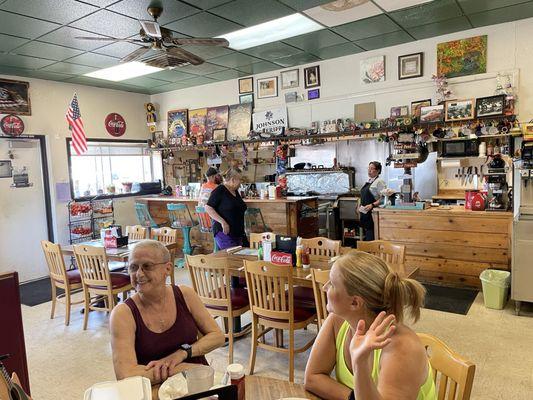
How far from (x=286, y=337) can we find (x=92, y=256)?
2.18 meters

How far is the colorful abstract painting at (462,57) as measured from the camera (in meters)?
5.44

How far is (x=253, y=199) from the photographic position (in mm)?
6523

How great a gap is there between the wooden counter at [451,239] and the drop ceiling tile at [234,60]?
3003mm

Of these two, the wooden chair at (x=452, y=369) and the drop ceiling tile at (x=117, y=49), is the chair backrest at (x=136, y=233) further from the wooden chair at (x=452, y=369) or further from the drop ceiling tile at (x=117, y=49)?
the wooden chair at (x=452, y=369)

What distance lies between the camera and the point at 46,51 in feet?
17.3

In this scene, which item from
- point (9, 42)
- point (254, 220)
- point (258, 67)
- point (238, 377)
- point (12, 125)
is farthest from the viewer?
point (258, 67)

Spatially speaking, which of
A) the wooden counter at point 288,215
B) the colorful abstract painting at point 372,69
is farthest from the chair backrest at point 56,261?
the colorful abstract painting at point 372,69

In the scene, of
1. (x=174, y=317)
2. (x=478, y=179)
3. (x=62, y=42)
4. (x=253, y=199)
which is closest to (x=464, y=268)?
(x=478, y=179)

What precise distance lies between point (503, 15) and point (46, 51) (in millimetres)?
5788

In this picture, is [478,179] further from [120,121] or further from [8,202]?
[8,202]

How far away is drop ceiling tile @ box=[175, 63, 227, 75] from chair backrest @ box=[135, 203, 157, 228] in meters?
2.64

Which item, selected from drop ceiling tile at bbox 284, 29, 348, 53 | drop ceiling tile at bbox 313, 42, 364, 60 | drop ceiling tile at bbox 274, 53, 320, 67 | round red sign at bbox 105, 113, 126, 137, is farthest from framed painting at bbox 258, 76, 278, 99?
round red sign at bbox 105, 113, 126, 137

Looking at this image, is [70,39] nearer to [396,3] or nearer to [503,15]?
[396,3]

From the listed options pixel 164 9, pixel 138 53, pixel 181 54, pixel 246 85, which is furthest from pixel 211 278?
pixel 246 85
